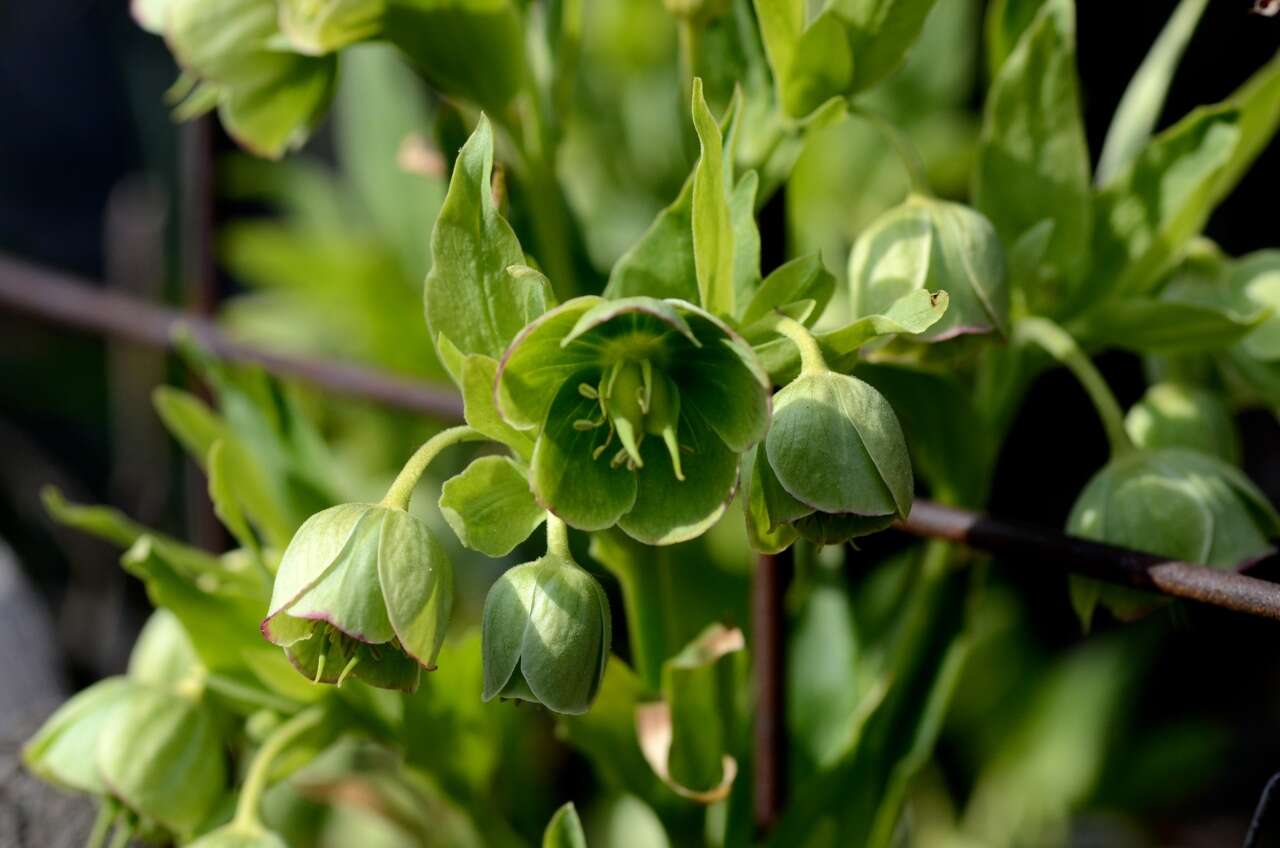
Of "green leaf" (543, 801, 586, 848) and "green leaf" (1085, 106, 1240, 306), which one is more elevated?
"green leaf" (1085, 106, 1240, 306)

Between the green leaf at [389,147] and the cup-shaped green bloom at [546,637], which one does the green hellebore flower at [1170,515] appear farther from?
the green leaf at [389,147]

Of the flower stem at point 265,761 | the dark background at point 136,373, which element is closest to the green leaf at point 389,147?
the dark background at point 136,373

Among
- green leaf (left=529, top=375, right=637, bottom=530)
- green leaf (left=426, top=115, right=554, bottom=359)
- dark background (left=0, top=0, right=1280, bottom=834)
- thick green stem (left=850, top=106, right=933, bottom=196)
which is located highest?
green leaf (left=426, top=115, right=554, bottom=359)

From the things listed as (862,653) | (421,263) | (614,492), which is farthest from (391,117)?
(614,492)

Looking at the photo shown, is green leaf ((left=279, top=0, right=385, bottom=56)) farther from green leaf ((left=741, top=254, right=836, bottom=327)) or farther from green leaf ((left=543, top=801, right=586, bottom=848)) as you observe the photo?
green leaf ((left=543, top=801, right=586, bottom=848))

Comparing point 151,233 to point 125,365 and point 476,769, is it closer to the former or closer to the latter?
point 125,365

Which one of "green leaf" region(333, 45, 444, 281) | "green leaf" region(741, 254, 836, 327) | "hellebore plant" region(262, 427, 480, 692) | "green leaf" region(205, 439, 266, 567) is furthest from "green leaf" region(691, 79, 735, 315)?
"green leaf" region(333, 45, 444, 281)

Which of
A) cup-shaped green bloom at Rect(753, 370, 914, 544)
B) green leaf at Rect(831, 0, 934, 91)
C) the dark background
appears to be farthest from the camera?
the dark background
